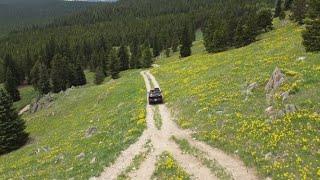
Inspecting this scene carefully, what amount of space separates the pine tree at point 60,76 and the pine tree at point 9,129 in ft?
201

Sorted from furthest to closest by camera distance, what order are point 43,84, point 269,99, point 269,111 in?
point 43,84 < point 269,99 < point 269,111

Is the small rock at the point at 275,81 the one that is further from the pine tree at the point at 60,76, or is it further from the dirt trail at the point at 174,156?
the pine tree at the point at 60,76

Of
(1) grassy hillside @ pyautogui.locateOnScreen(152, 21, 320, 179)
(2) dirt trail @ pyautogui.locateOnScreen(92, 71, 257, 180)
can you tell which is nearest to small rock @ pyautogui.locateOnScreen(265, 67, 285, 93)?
(1) grassy hillside @ pyautogui.locateOnScreen(152, 21, 320, 179)

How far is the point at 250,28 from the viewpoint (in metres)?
82.0

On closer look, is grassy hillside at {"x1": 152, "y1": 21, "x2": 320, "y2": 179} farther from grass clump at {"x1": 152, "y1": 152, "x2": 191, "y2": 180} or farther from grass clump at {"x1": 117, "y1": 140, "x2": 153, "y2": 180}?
grass clump at {"x1": 117, "y1": 140, "x2": 153, "y2": 180}

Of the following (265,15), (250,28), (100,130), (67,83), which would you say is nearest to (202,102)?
(100,130)

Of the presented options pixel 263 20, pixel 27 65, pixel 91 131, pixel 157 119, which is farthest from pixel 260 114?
pixel 27 65

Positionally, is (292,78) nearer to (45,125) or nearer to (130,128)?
(130,128)

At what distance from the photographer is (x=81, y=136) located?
42125 mm

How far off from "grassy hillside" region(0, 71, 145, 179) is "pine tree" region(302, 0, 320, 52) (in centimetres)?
1927

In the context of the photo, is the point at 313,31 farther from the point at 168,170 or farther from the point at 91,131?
the point at 168,170

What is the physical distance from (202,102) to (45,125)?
34.5m

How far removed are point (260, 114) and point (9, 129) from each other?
36543 mm

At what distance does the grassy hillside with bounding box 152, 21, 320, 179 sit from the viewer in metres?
21.6
